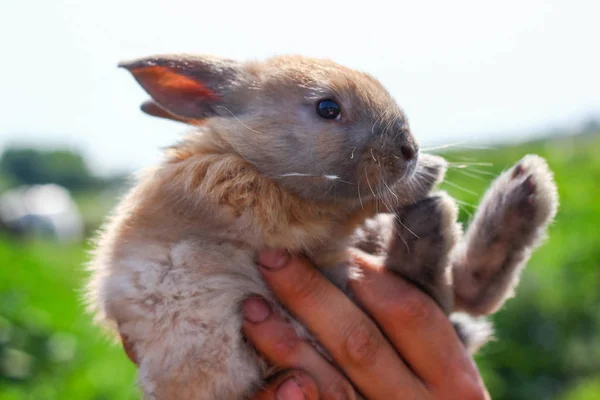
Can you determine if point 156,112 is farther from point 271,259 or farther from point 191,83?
point 271,259

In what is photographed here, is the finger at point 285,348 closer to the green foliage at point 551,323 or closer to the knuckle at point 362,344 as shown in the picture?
the knuckle at point 362,344

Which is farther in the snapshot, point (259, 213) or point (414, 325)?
point (414, 325)

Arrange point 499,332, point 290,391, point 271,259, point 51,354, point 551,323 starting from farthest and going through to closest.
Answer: point 551,323 < point 499,332 < point 51,354 < point 271,259 < point 290,391

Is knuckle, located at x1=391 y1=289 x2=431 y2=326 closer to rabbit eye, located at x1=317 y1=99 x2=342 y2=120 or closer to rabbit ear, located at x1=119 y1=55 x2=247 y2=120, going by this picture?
rabbit eye, located at x1=317 y1=99 x2=342 y2=120

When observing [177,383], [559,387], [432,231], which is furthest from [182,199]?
[559,387]

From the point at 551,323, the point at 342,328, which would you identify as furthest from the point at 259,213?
the point at 551,323

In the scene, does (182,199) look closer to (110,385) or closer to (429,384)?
(429,384)
